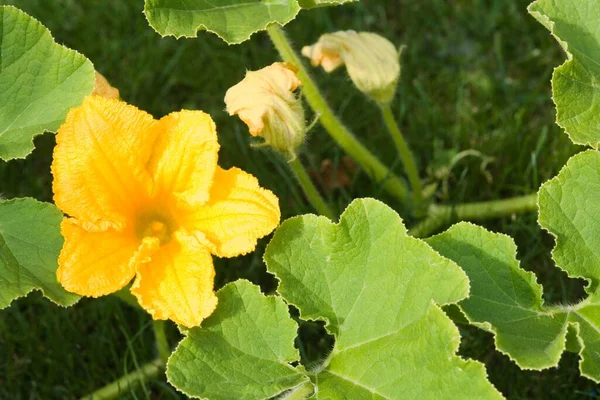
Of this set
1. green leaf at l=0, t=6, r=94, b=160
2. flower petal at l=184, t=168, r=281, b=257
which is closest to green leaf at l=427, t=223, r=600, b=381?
flower petal at l=184, t=168, r=281, b=257

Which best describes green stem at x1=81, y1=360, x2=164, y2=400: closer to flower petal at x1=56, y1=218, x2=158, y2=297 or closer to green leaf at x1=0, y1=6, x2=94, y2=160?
flower petal at x1=56, y1=218, x2=158, y2=297

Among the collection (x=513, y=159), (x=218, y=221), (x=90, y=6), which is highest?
(x=218, y=221)

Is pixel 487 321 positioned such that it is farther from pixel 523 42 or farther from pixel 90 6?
pixel 90 6

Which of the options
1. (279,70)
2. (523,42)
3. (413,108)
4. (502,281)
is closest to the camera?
(502,281)

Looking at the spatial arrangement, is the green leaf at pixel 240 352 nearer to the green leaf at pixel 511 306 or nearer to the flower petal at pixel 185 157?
the flower petal at pixel 185 157

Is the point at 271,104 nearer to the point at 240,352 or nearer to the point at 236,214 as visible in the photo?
the point at 236,214

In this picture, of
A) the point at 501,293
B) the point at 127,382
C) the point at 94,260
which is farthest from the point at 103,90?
the point at 501,293

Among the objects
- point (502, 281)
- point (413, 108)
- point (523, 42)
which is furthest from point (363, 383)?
point (523, 42)
